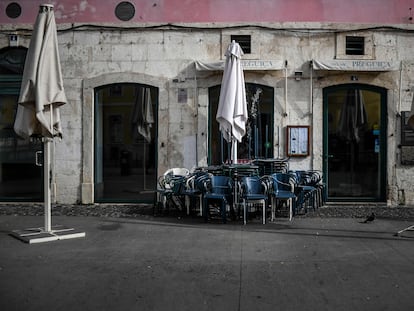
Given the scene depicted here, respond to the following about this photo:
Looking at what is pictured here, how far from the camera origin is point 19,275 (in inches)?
225

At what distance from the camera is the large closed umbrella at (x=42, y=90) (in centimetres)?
749

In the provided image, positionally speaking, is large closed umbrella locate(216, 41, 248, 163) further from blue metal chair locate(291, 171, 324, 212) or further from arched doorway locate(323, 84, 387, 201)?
arched doorway locate(323, 84, 387, 201)

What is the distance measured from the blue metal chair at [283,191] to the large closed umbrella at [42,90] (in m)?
3.52

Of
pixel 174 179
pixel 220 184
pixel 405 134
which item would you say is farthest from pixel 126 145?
pixel 405 134

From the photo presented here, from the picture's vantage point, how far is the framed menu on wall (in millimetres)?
11461

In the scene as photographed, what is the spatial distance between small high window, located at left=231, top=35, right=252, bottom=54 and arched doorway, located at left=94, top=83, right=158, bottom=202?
213 cm

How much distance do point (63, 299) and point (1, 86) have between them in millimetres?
8305

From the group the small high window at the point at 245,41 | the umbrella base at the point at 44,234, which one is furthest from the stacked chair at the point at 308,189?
the umbrella base at the point at 44,234

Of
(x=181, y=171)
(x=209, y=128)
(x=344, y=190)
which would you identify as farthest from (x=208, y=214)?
(x=344, y=190)

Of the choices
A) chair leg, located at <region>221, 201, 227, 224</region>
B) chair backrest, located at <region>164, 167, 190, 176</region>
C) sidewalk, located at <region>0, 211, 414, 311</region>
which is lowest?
sidewalk, located at <region>0, 211, 414, 311</region>

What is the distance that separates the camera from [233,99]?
10164 mm

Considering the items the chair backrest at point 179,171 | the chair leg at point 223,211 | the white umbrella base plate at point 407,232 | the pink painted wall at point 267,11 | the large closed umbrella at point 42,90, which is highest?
the pink painted wall at point 267,11

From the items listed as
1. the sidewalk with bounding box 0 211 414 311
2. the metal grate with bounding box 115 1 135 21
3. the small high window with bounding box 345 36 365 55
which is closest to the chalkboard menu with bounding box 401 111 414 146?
the small high window with bounding box 345 36 365 55

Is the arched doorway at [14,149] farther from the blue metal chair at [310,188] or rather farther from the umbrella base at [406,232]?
the umbrella base at [406,232]
